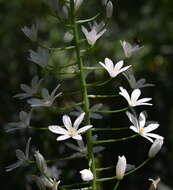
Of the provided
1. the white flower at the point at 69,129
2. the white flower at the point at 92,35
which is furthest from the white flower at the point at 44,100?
the white flower at the point at 92,35

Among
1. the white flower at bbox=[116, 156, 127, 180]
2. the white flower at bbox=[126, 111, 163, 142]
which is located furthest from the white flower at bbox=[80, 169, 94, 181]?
the white flower at bbox=[126, 111, 163, 142]

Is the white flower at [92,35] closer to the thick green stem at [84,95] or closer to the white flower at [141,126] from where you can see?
the thick green stem at [84,95]

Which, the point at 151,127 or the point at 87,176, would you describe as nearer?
the point at 87,176

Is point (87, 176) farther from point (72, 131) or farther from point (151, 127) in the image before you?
point (151, 127)

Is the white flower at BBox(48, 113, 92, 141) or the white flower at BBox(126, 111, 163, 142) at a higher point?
the white flower at BBox(48, 113, 92, 141)

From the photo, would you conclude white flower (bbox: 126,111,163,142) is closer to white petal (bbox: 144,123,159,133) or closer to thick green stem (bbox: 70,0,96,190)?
white petal (bbox: 144,123,159,133)

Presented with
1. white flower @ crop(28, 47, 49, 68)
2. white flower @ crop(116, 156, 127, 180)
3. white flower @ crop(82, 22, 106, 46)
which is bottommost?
white flower @ crop(116, 156, 127, 180)

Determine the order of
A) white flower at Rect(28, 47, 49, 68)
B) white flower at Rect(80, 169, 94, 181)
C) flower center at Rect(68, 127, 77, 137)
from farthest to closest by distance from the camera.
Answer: white flower at Rect(28, 47, 49, 68)
flower center at Rect(68, 127, 77, 137)
white flower at Rect(80, 169, 94, 181)

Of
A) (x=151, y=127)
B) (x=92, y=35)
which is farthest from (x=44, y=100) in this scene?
(x=151, y=127)

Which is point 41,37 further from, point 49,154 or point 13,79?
point 49,154

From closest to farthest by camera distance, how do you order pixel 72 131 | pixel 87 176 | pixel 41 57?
1. pixel 87 176
2. pixel 72 131
3. pixel 41 57

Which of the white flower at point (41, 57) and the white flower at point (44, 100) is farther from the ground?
the white flower at point (41, 57)
